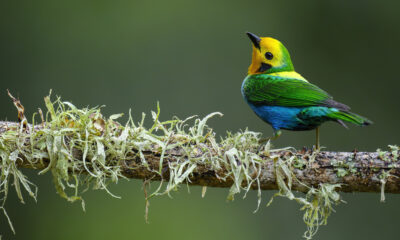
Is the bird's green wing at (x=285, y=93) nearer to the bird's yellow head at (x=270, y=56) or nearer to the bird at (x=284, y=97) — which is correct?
the bird at (x=284, y=97)

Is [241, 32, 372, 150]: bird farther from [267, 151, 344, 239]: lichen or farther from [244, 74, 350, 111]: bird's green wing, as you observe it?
[267, 151, 344, 239]: lichen

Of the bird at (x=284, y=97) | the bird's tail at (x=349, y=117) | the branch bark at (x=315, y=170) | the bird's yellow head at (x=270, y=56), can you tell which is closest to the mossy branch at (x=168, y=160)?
the branch bark at (x=315, y=170)

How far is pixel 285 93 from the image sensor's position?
10.3 feet

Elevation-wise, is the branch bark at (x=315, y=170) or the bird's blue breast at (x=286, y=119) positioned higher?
the bird's blue breast at (x=286, y=119)

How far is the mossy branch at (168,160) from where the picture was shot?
7.80 ft

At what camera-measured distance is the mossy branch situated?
238cm

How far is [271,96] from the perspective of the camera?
125 inches

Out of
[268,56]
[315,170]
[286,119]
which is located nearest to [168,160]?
[315,170]

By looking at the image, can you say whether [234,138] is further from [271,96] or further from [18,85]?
[18,85]

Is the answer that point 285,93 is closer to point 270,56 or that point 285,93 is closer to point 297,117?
point 297,117

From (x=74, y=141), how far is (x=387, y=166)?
57.2 inches

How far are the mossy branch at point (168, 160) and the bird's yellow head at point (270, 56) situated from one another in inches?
42.8

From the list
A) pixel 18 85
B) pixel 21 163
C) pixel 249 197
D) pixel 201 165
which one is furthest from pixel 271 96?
pixel 18 85

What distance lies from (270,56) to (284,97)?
18.5 inches
